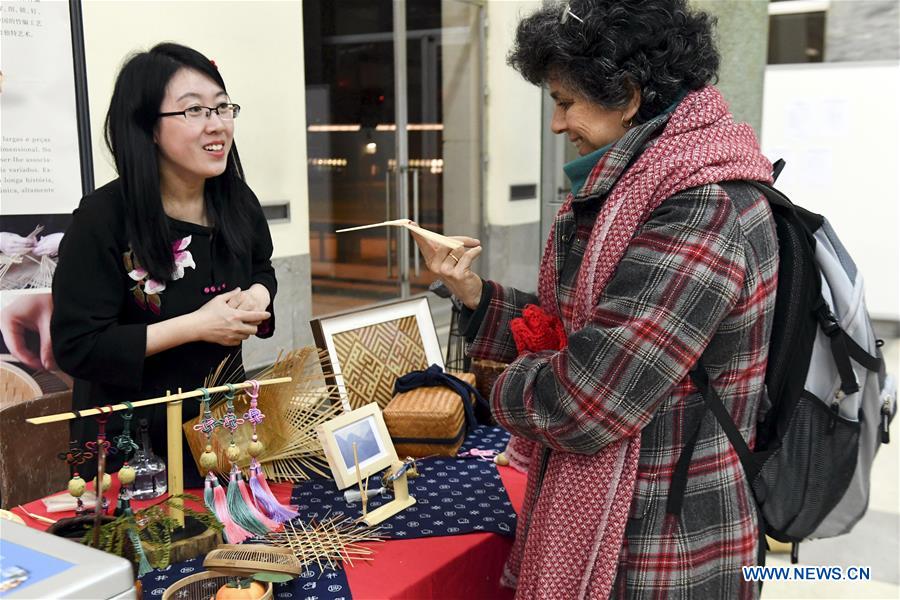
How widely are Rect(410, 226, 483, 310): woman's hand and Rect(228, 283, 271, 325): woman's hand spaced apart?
0.39m

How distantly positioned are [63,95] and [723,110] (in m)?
2.49

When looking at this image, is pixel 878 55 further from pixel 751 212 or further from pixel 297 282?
pixel 751 212

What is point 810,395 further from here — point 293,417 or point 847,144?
point 847,144

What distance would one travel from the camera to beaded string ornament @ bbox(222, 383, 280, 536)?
1.28 m

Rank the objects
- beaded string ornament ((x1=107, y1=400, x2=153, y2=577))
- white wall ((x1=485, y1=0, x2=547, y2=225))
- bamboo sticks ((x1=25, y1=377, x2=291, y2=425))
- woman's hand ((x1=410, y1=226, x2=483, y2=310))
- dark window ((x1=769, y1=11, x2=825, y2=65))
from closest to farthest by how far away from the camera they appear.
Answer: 1. bamboo sticks ((x1=25, y1=377, x2=291, y2=425))
2. beaded string ornament ((x1=107, y1=400, x2=153, y2=577))
3. woman's hand ((x1=410, y1=226, x2=483, y2=310))
4. white wall ((x1=485, y1=0, x2=547, y2=225))
5. dark window ((x1=769, y1=11, x2=825, y2=65))

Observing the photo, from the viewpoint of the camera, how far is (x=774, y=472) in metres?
1.27

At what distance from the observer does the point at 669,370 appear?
107 centimetres

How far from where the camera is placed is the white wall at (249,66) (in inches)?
128

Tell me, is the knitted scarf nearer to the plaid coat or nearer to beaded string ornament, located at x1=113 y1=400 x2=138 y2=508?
the plaid coat

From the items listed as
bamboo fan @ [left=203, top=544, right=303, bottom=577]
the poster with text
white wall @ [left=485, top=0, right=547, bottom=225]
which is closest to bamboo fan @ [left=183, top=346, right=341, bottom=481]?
bamboo fan @ [left=203, top=544, right=303, bottom=577]

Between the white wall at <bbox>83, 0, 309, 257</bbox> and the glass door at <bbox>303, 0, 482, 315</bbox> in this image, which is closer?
the white wall at <bbox>83, 0, 309, 257</bbox>

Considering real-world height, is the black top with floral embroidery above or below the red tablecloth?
above

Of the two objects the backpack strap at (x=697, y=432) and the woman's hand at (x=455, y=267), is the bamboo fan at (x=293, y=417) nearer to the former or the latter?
the woman's hand at (x=455, y=267)

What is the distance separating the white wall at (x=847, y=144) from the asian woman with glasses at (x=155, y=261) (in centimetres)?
518
